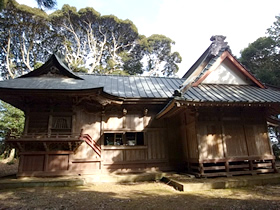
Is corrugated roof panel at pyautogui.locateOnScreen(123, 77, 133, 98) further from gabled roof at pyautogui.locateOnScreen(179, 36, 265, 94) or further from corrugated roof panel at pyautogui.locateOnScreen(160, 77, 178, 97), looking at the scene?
gabled roof at pyautogui.locateOnScreen(179, 36, 265, 94)

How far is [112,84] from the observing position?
1172cm

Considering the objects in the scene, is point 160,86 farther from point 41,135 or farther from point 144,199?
point 144,199

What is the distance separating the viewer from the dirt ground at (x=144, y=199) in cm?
476

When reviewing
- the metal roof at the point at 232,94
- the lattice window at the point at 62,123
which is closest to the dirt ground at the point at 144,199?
the lattice window at the point at 62,123

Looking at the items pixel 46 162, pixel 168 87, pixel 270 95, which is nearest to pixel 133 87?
pixel 168 87

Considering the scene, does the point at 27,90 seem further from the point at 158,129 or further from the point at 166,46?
the point at 166,46

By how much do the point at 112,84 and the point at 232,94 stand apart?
685 cm

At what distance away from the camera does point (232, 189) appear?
648 centimetres

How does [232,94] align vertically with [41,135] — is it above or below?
above

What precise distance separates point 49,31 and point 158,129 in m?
23.6

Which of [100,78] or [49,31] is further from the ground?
[49,31]

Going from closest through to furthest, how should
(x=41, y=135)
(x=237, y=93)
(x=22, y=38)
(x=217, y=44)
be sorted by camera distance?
(x=41, y=135) → (x=237, y=93) → (x=217, y=44) → (x=22, y=38)

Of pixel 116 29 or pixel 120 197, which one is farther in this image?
pixel 116 29

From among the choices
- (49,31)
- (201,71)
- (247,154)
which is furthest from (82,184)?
(49,31)
